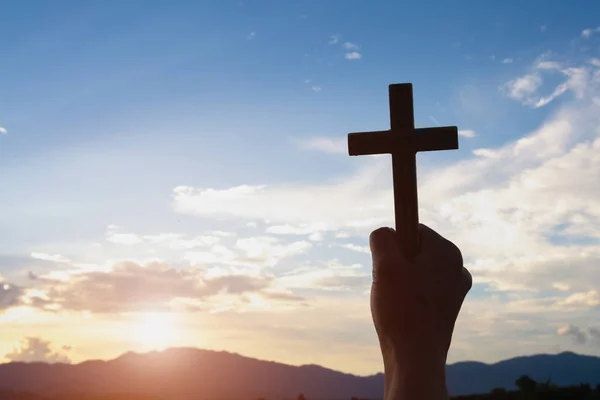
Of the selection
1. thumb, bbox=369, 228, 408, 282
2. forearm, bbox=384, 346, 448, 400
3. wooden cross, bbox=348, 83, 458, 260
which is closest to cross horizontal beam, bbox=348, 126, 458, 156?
wooden cross, bbox=348, 83, 458, 260

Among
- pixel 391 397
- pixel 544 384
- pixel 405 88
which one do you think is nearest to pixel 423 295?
pixel 391 397

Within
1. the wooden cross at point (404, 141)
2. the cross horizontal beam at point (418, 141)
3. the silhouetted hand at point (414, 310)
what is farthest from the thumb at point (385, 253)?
the cross horizontal beam at point (418, 141)

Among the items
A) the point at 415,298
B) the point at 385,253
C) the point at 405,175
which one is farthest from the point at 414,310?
the point at 405,175

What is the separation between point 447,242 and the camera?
8875mm

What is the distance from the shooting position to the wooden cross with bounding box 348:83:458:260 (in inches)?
372

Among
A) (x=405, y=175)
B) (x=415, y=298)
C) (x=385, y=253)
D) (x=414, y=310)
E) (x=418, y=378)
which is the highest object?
(x=405, y=175)

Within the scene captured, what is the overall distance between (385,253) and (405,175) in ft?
4.40

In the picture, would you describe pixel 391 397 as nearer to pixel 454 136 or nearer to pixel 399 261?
pixel 399 261

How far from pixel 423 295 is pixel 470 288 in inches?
36.3

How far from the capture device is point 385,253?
8.60 metres

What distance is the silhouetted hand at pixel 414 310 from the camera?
27.1 feet

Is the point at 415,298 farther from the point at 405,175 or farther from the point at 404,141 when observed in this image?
the point at 404,141

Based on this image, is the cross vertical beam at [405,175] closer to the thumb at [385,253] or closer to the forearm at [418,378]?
the thumb at [385,253]

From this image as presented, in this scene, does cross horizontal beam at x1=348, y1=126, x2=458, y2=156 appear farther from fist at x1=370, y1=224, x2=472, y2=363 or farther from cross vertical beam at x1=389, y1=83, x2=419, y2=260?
fist at x1=370, y1=224, x2=472, y2=363
